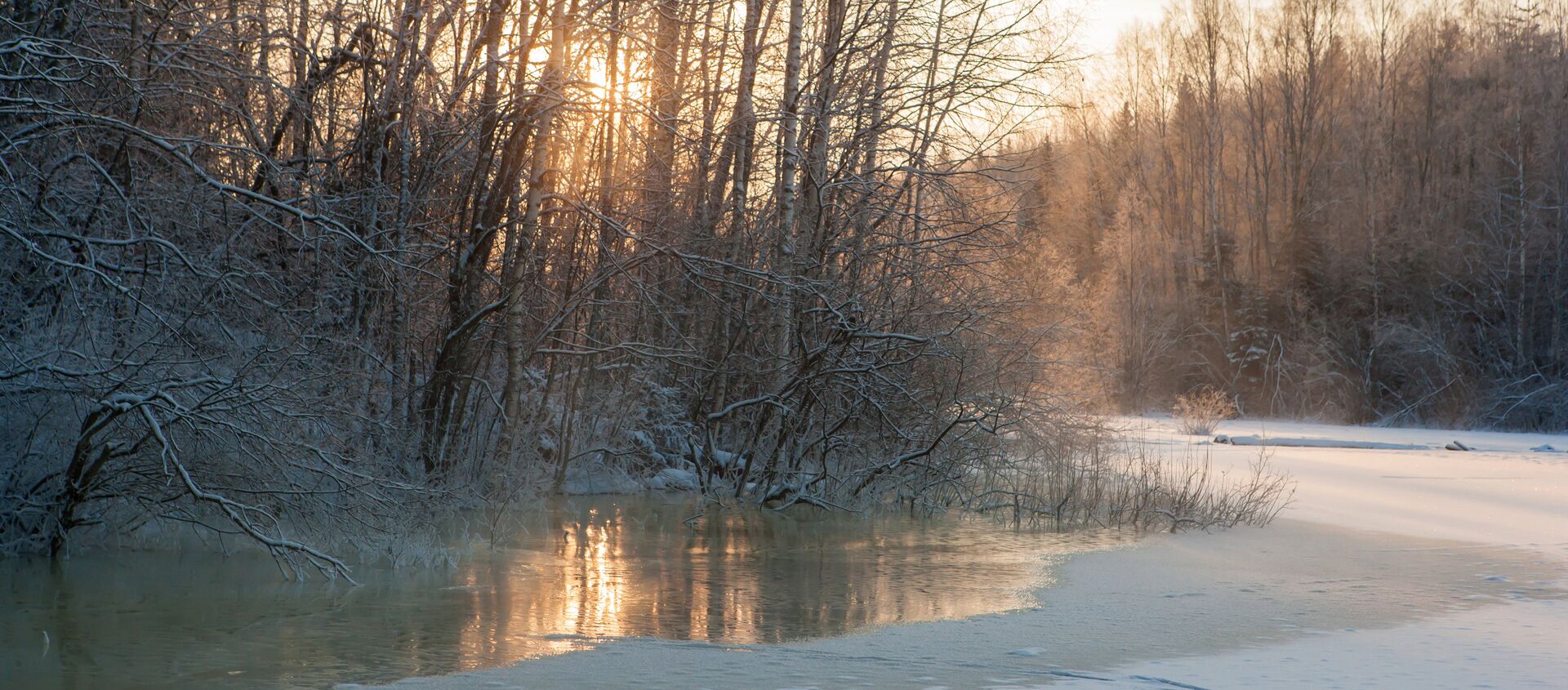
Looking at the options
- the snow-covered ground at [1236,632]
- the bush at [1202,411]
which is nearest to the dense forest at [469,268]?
the snow-covered ground at [1236,632]

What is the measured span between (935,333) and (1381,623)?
6483 mm

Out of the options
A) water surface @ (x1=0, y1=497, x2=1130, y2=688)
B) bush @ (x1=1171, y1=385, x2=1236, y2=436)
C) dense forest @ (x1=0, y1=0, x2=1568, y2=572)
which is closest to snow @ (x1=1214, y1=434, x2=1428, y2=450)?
bush @ (x1=1171, y1=385, x2=1236, y2=436)

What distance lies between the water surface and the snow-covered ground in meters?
0.42

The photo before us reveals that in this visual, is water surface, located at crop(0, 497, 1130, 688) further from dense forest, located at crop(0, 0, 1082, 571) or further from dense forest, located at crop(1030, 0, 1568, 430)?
dense forest, located at crop(1030, 0, 1568, 430)

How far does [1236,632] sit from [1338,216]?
36.9 m

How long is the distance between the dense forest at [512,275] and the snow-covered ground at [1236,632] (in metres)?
2.20

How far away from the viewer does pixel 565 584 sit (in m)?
8.95

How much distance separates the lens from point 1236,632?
293 inches

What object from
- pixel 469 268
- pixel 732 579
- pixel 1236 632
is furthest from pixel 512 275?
pixel 1236 632

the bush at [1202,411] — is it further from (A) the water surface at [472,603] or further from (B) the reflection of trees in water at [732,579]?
(A) the water surface at [472,603]

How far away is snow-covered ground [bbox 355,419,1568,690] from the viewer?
6207 millimetres

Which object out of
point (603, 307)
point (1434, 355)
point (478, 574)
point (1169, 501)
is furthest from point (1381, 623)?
point (1434, 355)

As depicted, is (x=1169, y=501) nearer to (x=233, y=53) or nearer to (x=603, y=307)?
(x=603, y=307)

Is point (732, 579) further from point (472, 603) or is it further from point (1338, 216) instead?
point (1338, 216)
